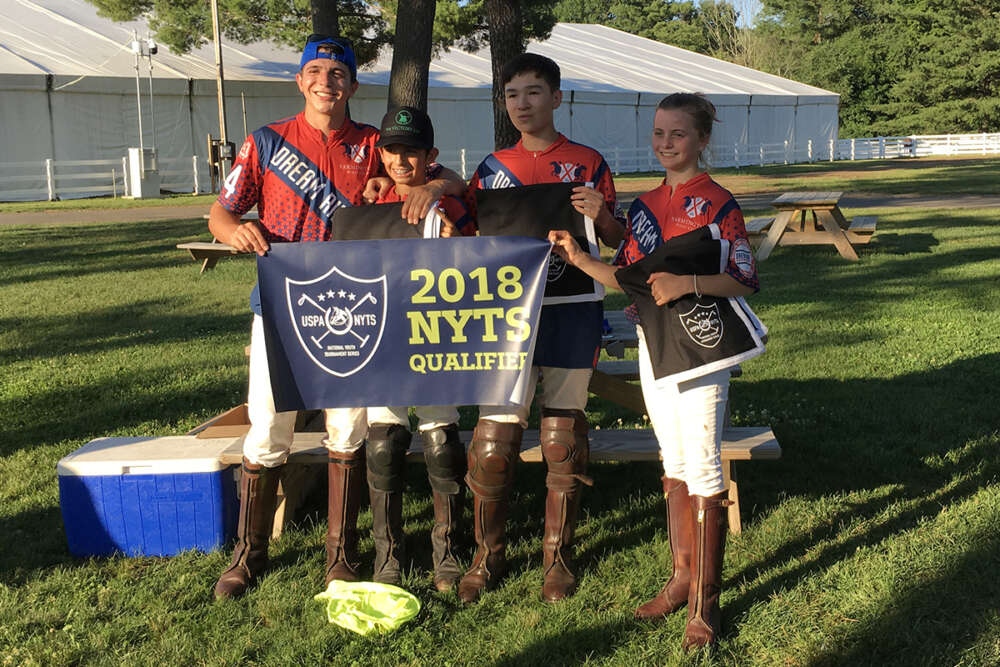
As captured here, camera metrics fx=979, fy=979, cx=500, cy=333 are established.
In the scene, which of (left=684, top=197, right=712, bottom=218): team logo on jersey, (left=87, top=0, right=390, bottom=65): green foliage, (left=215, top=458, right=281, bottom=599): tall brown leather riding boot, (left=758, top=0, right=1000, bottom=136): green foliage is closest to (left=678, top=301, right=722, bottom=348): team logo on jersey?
(left=684, top=197, right=712, bottom=218): team logo on jersey

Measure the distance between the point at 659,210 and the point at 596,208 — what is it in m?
0.23

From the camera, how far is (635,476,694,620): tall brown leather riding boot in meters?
3.66

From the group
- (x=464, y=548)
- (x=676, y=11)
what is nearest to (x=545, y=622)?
(x=464, y=548)

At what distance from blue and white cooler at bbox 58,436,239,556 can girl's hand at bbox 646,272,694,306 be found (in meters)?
2.09

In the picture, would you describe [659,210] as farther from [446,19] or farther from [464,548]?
[446,19]

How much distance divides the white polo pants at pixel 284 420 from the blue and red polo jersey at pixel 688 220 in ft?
3.39

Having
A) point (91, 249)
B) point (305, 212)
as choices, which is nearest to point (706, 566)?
point (305, 212)

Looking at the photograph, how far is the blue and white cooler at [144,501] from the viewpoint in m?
4.26

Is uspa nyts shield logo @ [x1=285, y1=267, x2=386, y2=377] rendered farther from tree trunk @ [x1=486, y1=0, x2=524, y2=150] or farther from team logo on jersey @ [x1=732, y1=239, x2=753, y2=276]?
tree trunk @ [x1=486, y1=0, x2=524, y2=150]

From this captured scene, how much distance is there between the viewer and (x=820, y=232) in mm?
13984

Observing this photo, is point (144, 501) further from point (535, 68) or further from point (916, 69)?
point (916, 69)

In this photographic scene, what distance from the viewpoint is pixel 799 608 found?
370cm

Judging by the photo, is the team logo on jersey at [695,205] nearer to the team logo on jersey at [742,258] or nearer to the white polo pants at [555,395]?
the team logo on jersey at [742,258]

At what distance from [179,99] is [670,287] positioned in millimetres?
28328
